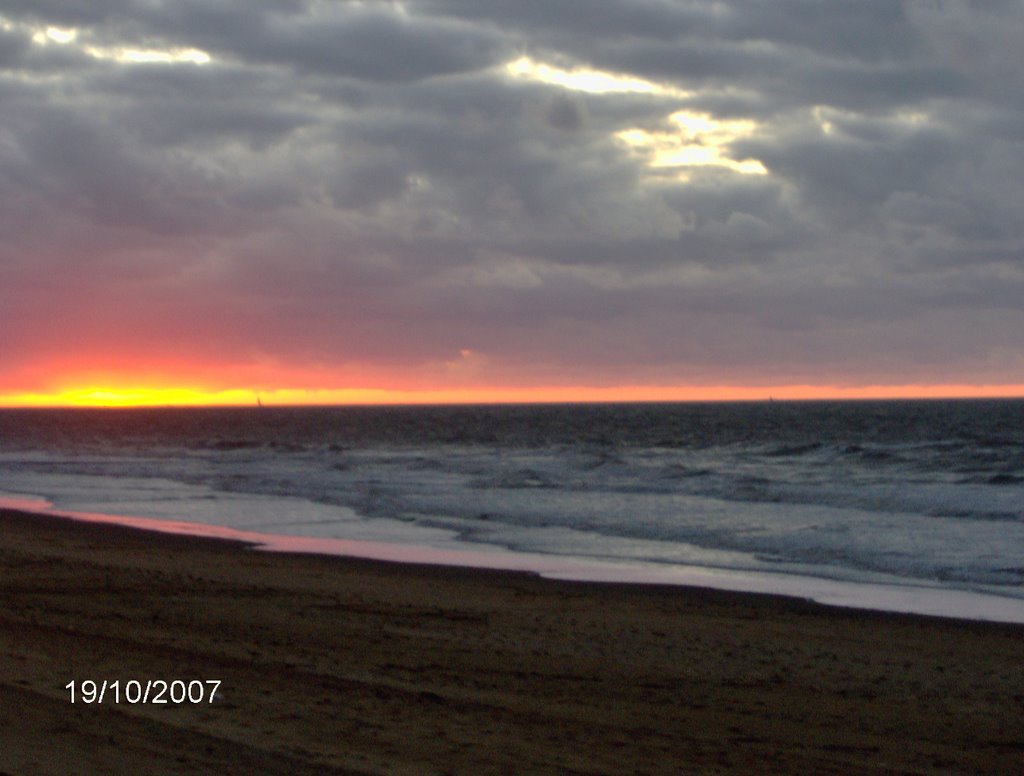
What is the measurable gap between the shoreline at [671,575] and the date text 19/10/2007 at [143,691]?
8329 millimetres

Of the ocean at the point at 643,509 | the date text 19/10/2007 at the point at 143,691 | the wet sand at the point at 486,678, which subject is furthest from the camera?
the ocean at the point at 643,509

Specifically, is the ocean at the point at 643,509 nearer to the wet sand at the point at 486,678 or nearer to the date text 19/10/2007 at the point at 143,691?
the wet sand at the point at 486,678

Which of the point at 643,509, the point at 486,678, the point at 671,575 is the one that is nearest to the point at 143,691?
the point at 486,678

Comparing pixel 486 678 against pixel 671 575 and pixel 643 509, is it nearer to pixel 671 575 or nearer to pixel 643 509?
pixel 671 575

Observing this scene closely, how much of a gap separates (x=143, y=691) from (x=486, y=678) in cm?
255

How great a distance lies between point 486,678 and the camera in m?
8.67

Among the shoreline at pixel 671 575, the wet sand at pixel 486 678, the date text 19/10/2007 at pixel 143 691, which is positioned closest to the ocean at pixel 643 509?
the shoreline at pixel 671 575

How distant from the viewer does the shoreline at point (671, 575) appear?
13.7m

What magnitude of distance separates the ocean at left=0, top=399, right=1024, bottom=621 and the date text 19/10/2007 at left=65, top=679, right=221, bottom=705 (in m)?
8.80

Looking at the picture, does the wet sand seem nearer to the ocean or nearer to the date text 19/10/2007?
the date text 19/10/2007

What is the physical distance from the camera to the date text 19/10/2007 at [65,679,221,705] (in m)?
7.15

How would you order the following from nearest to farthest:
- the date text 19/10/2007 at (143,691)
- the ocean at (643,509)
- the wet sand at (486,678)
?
the wet sand at (486,678) → the date text 19/10/2007 at (143,691) → the ocean at (643,509)

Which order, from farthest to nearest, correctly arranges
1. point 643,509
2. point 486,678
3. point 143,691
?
point 643,509
point 486,678
point 143,691

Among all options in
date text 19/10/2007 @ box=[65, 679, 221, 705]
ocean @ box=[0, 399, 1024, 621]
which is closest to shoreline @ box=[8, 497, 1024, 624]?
ocean @ box=[0, 399, 1024, 621]
